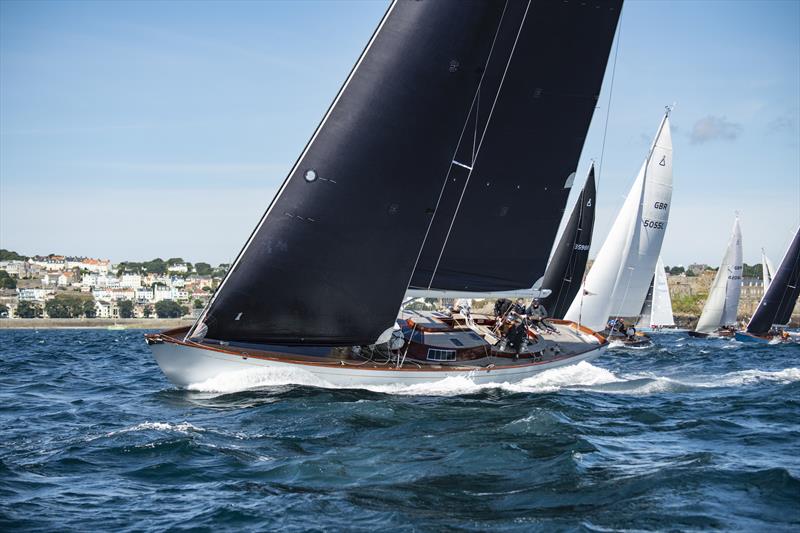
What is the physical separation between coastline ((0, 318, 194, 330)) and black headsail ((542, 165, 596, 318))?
102m

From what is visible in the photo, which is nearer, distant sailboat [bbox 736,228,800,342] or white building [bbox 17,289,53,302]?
distant sailboat [bbox 736,228,800,342]

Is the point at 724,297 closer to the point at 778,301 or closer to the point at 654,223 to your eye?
the point at 778,301

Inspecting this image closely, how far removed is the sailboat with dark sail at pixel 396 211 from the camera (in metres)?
18.8

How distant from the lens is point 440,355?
70.9 feet

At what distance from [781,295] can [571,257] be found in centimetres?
2397

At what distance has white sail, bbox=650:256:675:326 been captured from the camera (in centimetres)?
6631

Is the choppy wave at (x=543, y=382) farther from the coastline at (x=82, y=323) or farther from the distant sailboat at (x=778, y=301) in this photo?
the coastline at (x=82, y=323)

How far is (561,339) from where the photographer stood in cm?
2602

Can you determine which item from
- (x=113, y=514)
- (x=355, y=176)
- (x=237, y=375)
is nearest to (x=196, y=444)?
(x=113, y=514)

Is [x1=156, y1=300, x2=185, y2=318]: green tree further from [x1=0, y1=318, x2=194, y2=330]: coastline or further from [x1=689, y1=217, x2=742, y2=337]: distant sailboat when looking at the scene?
[x1=689, y1=217, x2=742, y2=337]: distant sailboat

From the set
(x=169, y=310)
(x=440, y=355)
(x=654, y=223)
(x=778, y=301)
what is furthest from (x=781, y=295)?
(x=169, y=310)

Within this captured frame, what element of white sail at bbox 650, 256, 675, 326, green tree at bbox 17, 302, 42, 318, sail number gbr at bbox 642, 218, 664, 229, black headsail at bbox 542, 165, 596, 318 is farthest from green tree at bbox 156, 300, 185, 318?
sail number gbr at bbox 642, 218, 664, 229

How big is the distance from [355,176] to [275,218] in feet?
6.64

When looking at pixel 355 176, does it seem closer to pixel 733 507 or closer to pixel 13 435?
pixel 13 435
